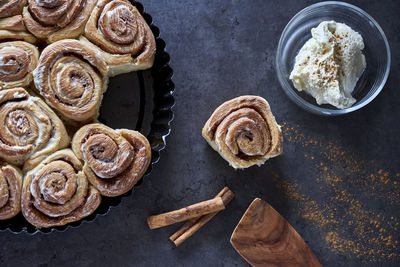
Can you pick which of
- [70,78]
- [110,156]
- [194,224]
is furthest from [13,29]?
[194,224]

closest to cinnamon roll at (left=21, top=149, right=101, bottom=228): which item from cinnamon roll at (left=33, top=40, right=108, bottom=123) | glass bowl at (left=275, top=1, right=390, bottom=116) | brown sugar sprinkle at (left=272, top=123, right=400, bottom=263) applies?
cinnamon roll at (left=33, top=40, right=108, bottom=123)

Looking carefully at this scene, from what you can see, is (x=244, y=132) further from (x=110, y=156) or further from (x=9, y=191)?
(x=9, y=191)

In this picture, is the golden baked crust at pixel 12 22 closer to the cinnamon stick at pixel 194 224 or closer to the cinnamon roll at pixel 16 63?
the cinnamon roll at pixel 16 63

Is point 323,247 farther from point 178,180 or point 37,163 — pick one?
point 37,163

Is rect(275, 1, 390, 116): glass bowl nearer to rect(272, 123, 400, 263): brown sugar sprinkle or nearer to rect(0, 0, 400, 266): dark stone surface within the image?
rect(0, 0, 400, 266): dark stone surface

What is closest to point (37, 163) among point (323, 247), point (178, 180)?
point (178, 180)

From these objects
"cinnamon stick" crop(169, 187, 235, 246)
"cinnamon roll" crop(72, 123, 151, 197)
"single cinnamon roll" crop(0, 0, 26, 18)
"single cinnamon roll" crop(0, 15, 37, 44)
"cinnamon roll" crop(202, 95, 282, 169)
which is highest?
"single cinnamon roll" crop(0, 0, 26, 18)

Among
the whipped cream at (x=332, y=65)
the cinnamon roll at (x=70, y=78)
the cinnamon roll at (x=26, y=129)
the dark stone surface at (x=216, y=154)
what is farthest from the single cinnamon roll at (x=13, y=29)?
the whipped cream at (x=332, y=65)

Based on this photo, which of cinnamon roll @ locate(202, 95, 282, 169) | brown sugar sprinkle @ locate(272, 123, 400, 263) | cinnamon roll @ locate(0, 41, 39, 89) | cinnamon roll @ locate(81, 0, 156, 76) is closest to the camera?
cinnamon roll @ locate(0, 41, 39, 89)
